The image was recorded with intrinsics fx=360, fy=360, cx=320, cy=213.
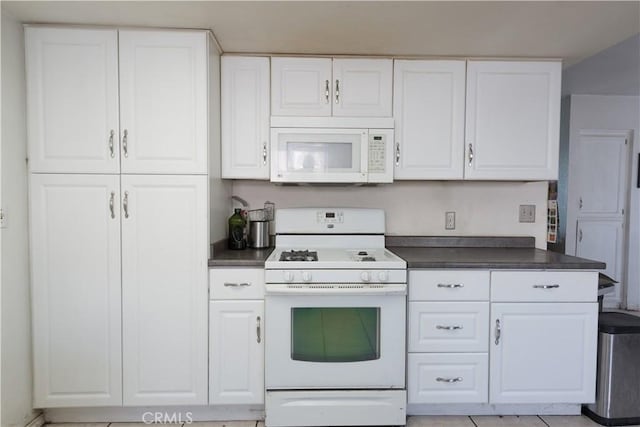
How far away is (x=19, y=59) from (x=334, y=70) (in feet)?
5.33

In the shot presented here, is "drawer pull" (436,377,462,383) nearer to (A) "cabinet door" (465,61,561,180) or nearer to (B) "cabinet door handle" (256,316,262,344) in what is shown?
(B) "cabinet door handle" (256,316,262,344)

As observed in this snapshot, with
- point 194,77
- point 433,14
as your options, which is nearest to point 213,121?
point 194,77

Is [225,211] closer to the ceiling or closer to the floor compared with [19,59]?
closer to the floor

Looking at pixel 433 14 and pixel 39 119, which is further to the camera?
pixel 39 119

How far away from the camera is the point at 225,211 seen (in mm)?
2311

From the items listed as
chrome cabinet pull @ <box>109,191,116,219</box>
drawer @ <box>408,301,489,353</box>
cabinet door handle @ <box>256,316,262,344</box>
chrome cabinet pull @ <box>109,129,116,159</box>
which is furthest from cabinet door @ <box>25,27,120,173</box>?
drawer @ <box>408,301,489,353</box>

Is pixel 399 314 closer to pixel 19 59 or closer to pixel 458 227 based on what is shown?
pixel 458 227

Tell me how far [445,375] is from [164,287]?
Answer: 1567mm

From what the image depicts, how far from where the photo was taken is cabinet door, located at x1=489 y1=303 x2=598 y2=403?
6.31 feet

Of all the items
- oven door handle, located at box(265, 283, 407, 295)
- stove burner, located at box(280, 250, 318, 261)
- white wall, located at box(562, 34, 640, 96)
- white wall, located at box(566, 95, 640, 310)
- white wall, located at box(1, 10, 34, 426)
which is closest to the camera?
white wall, located at box(1, 10, 34, 426)

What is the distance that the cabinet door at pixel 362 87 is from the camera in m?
2.16

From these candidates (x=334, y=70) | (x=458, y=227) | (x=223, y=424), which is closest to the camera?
(x=223, y=424)

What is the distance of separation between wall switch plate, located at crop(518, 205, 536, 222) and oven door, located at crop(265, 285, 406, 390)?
1.26 meters

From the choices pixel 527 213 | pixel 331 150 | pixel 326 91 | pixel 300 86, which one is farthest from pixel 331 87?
pixel 527 213
